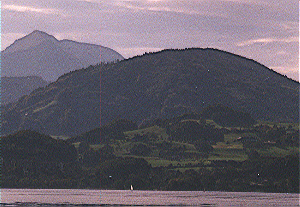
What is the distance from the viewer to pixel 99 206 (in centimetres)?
17825

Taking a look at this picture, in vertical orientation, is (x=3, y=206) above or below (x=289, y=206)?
above

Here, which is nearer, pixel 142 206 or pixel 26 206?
pixel 26 206

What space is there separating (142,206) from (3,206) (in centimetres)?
3987

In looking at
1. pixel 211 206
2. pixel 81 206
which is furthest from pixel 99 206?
pixel 211 206

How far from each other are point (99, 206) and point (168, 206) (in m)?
20.7

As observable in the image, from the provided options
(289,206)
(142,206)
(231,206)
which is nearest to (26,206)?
(142,206)

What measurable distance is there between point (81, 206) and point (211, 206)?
39.6 m

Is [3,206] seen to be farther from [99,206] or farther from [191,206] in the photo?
[191,206]

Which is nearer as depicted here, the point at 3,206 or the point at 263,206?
the point at 3,206

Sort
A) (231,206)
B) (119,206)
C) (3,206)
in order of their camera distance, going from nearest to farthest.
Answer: (3,206) < (119,206) < (231,206)

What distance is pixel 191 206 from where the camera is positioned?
184m

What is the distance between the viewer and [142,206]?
181 m

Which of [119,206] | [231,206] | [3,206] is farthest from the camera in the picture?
[231,206]

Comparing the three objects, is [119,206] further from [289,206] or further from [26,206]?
[289,206]
